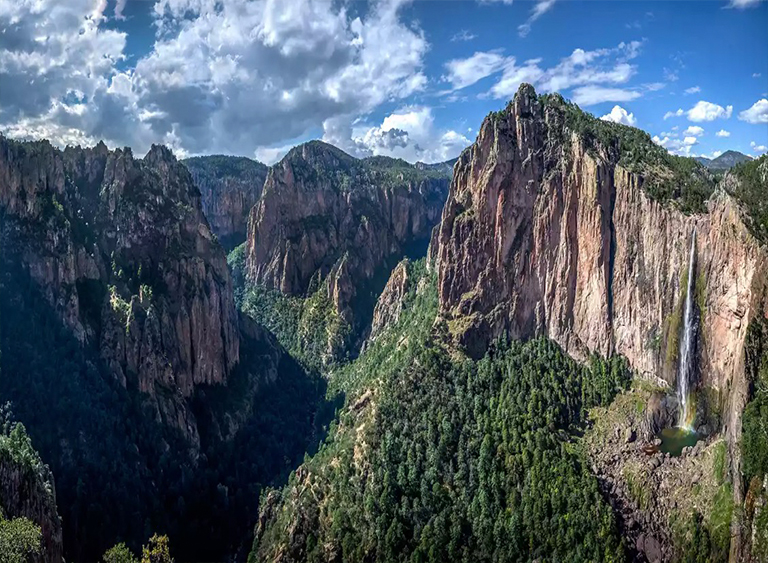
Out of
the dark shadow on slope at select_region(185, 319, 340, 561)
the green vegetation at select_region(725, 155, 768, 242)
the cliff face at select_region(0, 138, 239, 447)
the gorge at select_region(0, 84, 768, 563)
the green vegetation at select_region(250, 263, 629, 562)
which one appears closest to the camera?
the green vegetation at select_region(725, 155, 768, 242)

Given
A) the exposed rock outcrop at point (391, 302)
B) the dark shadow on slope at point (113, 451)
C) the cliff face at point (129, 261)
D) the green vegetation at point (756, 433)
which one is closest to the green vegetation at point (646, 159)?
the green vegetation at point (756, 433)

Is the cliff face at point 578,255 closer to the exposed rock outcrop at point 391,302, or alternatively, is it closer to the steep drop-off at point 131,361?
the exposed rock outcrop at point 391,302

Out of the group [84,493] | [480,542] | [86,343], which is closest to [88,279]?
[86,343]

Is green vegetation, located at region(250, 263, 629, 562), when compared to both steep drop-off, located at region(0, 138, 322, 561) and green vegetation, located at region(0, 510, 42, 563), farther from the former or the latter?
green vegetation, located at region(0, 510, 42, 563)

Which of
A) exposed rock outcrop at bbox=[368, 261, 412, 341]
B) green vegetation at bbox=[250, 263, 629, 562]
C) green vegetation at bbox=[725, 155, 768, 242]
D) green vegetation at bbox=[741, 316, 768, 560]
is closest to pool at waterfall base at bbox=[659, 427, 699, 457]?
green vegetation at bbox=[250, 263, 629, 562]

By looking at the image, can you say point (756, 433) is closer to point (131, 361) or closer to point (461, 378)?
point (461, 378)
